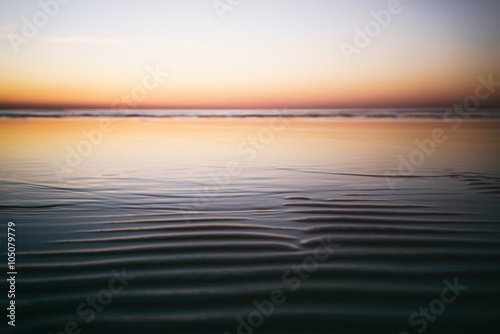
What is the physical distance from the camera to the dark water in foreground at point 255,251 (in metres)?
2.62

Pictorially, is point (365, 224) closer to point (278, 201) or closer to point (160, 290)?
point (278, 201)

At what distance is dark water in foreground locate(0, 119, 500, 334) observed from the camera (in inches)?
103

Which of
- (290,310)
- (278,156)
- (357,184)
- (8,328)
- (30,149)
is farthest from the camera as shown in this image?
(30,149)

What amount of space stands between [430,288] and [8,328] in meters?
2.85

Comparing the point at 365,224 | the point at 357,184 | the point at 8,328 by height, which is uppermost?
the point at 357,184

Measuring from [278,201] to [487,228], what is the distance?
2587 mm

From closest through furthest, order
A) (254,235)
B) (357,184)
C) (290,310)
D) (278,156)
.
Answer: (290,310) < (254,235) < (357,184) < (278,156)

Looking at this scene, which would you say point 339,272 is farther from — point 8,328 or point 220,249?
point 8,328

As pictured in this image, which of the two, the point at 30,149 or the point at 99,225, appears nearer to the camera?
the point at 99,225

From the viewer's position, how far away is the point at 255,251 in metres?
3.74

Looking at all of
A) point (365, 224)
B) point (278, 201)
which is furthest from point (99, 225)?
point (365, 224)

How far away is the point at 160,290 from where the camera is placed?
2.95 m

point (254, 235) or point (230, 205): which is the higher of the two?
point (230, 205)

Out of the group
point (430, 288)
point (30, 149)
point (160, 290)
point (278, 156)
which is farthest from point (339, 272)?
point (30, 149)
